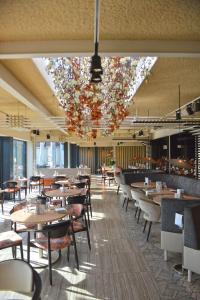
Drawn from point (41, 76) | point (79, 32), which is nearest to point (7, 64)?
point (41, 76)

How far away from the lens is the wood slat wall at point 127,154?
2334 centimetres

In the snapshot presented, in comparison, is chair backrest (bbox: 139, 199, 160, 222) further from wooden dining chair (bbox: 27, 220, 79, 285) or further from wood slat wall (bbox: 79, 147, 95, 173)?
wood slat wall (bbox: 79, 147, 95, 173)

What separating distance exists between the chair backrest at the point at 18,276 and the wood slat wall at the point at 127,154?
21.1 meters

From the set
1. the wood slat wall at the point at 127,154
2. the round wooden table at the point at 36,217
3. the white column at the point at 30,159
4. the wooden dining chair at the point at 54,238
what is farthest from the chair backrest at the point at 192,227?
the wood slat wall at the point at 127,154

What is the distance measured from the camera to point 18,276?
2.28 metres

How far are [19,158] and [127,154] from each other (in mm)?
11657

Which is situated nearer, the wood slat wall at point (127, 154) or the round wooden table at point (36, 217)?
the round wooden table at point (36, 217)

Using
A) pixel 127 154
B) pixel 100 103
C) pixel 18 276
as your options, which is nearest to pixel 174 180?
pixel 100 103

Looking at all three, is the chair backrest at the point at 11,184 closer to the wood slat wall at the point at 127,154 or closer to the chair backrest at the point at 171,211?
the chair backrest at the point at 171,211

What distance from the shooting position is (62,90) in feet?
16.9

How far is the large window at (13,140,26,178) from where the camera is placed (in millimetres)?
13016

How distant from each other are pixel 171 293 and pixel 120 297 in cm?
68

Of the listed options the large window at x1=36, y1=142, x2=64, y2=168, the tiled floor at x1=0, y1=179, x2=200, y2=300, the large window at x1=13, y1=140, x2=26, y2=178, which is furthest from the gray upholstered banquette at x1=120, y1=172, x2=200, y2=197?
the large window at x1=36, y1=142, x2=64, y2=168

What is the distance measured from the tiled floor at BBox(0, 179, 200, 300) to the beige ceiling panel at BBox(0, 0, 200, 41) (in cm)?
324
